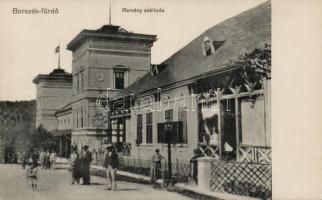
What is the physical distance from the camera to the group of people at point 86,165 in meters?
11.4

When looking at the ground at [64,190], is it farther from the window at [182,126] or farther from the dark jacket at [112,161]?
Answer: the window at [182,126]

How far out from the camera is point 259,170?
10094 mm

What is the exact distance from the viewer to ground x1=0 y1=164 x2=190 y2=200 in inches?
411

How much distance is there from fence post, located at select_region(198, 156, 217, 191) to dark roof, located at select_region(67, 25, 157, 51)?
2.63 meters

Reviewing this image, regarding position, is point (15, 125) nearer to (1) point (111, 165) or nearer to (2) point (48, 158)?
(1) point (111, 165)

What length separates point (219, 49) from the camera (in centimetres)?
1194

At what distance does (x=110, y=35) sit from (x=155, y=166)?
300cm

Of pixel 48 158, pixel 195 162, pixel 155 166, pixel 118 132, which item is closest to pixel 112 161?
pixel 155 166

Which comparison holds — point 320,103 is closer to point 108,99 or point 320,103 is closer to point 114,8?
point 114,8

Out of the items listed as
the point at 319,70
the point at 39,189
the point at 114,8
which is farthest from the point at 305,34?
the point at 39,189

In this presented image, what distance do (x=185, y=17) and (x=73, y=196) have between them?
410cm

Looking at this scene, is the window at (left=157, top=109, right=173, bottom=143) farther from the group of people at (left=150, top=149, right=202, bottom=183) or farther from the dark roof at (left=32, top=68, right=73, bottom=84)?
the dark roof at (left=32, top=68, right=73, bottom=84)

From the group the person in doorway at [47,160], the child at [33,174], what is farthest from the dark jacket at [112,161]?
the person in doorway at [47,160]

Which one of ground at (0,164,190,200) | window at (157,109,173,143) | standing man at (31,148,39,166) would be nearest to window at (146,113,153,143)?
window at (157,109,173,143)
